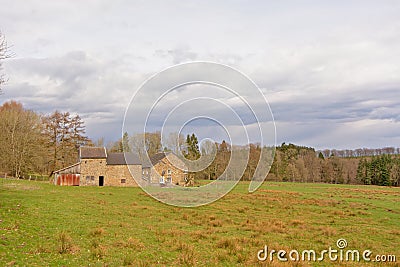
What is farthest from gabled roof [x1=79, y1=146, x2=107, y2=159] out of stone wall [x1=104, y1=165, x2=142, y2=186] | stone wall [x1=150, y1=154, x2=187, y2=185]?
stone wall [x1=150, y1=154, x2=187, y2=185]

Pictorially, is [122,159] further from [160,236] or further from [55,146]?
[160,236]

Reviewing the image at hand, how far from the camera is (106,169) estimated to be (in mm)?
58250

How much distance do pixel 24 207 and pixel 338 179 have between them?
11885cm

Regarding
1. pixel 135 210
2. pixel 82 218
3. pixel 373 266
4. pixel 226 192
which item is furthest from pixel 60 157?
pixel 373 266

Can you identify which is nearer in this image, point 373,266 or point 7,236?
point 373,266

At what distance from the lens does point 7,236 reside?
13.1m

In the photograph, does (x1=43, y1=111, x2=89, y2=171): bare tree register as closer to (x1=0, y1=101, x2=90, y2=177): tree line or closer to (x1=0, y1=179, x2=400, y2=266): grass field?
(x1=0, y1=101, x2=90, y2=177): tree line

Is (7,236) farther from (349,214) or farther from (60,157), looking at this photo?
(60,157)

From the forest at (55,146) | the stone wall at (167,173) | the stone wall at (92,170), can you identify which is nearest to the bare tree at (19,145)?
the forest at (55,146)

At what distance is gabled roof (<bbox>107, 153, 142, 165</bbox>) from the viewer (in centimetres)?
5941

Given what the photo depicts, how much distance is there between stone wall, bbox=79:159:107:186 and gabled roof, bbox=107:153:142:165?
159cm

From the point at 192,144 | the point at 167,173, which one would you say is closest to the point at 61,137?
the point at 167,173

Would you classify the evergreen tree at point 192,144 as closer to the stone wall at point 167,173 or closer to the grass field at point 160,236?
the grass field at point 160,236

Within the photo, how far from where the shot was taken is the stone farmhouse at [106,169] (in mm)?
56219
